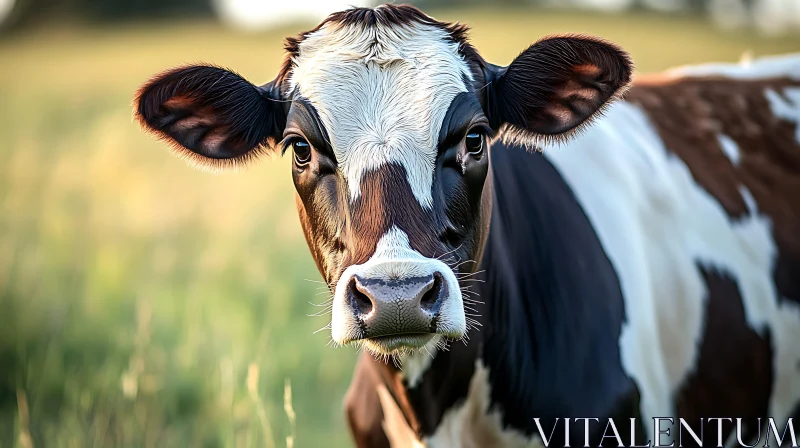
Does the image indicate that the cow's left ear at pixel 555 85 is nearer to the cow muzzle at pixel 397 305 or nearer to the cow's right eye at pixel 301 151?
the cow's right eye at pixel 301 151

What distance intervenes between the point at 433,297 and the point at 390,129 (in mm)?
633

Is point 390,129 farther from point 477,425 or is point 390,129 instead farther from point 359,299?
point 477,425

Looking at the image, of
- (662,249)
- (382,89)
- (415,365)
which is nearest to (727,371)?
(662,249)

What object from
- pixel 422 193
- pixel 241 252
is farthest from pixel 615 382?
pixel 241 252

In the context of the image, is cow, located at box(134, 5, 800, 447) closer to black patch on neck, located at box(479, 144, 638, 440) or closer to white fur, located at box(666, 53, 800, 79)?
black patch on neck, located at box(479, 144, 638, 440)

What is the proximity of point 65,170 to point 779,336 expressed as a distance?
7190 millimetres

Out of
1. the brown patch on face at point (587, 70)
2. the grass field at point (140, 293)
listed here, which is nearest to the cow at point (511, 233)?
the brown patch on face at point (587, 70)

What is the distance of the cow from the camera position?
118 inches

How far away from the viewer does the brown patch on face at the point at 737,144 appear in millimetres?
4598

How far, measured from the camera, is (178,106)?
3549mm

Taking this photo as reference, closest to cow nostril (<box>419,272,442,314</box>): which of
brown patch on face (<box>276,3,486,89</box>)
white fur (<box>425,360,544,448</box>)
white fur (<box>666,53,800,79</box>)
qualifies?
white fur (<box>425,360,544,448</box>)

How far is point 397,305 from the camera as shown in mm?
Answer: 2656

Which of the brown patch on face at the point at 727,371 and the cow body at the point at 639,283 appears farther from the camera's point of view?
the brown patch on face at the point at 727,371

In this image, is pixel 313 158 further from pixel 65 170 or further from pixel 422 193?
pixel 65 170
